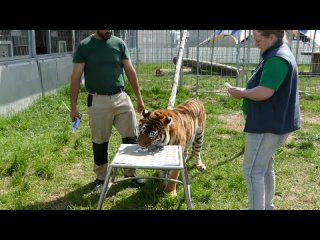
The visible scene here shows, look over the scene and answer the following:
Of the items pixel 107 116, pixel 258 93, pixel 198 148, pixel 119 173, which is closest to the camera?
Answer: pixel 258 93

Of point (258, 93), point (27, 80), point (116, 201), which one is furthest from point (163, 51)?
point (258, 93)

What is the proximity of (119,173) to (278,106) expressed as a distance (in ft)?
8.48

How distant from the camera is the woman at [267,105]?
9.79ft

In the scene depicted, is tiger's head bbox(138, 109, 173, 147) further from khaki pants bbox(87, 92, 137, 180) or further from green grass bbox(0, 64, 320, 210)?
green grass bbox(0, 64, 320, 210)

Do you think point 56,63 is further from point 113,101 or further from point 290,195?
point 290,195

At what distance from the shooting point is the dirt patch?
Answer: 7273mm

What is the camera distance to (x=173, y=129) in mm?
4094

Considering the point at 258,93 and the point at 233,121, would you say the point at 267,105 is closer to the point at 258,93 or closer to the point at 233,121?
the point at 258,93

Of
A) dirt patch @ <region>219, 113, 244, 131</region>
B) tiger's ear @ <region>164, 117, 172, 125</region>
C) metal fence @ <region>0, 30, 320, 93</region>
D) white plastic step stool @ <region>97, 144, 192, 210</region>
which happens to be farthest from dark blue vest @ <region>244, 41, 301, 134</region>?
metal fence @ <region>0, 30, 320, 93</region>

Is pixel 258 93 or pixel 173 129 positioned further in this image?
pixel 173 129

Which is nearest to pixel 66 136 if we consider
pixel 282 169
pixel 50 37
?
pixel 282 169

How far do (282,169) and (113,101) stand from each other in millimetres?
2573

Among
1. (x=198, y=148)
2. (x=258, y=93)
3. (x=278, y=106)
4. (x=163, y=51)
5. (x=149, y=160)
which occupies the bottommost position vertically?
(x=198, y=148)

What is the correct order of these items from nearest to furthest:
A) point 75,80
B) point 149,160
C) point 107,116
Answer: point 149,160 < point 75,80 < point 107,116
